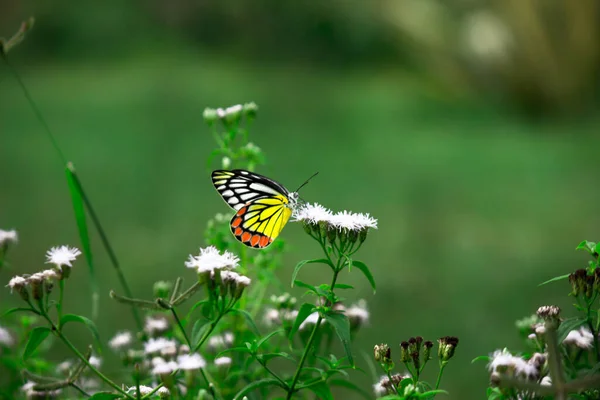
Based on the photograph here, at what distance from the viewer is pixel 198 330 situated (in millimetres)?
727

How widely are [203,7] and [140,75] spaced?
1.31 meters

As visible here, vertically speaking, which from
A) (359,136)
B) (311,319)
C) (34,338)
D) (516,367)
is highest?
(359,136)

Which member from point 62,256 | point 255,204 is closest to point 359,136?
point 255,204

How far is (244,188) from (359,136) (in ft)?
12.7

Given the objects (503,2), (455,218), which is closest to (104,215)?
(455,218)

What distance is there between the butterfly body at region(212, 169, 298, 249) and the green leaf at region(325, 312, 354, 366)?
0.96 feet

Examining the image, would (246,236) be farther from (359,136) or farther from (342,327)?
(359,136)

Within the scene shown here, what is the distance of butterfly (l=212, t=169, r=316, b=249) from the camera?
→ 3.33 feet

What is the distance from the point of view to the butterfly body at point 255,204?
1015 mm

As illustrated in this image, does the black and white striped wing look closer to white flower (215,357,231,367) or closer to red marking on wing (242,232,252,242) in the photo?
red marking on wing (242,232,252,242)

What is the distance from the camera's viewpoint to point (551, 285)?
2.71 m

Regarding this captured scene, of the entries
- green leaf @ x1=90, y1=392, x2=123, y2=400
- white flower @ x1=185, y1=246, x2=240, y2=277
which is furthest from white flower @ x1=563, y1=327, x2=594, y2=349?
green leaf @ x1=90, y1=392, x2=123, y2=400

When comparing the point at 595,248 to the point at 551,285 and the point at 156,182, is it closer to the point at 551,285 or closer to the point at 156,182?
the point at 551,285

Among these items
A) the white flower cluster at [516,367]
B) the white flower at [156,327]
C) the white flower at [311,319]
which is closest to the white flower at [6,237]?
the white flower at [156,327]
